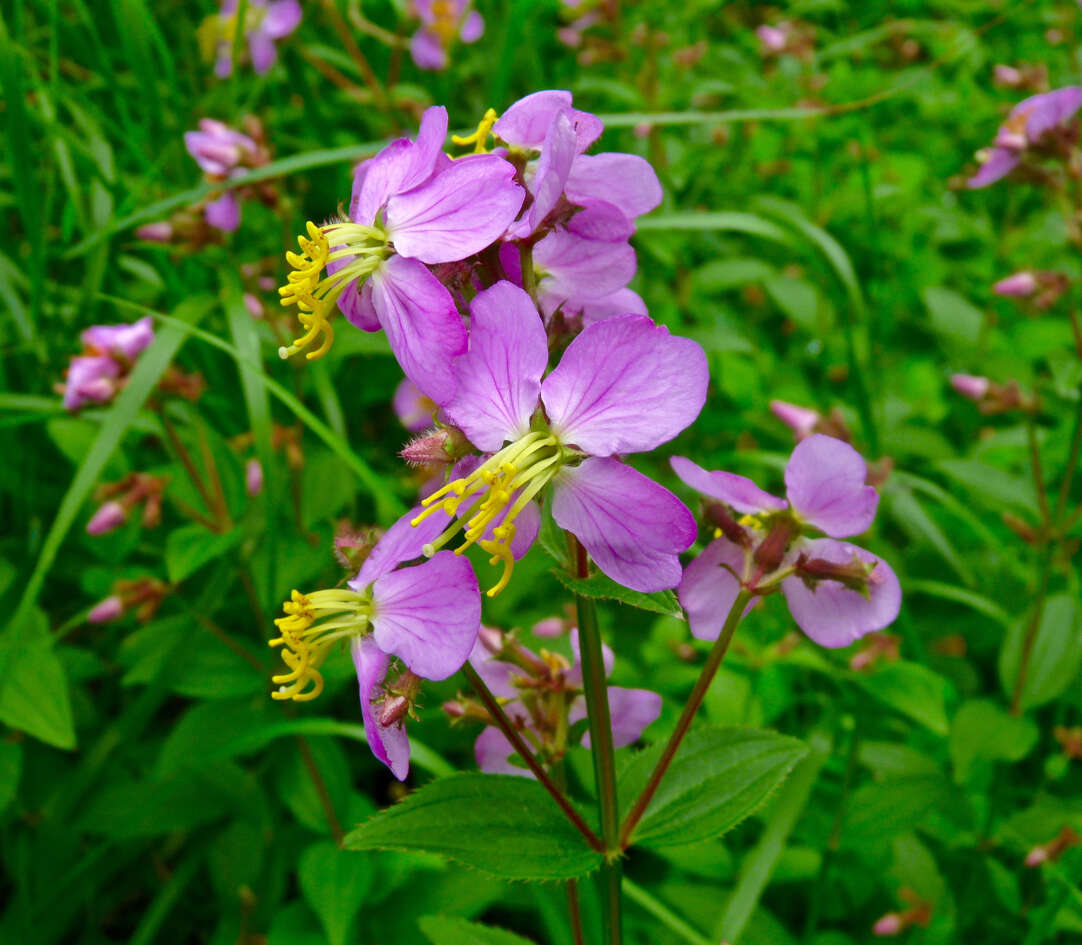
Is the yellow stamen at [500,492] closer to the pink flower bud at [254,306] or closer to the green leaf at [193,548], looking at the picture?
the green leaf at [193,548]

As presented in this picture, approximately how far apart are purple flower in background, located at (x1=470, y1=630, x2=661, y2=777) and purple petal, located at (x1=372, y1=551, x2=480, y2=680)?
27 cm

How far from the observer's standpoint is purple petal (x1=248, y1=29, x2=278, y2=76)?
3158 millimetres

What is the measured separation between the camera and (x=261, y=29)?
3174 mm

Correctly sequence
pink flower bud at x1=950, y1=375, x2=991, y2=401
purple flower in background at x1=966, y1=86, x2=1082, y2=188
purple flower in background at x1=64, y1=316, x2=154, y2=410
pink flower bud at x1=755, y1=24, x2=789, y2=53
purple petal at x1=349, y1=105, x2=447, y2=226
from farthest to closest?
pink flower bud at x1=755, y1=24, x2=789, y2=53, pink flower bud at x1=950, y1=375, x2=991, y2=401, purple flower in background at x1=966, y1=86, x2=1082, y2=188, purple flower in background at x1=64, y1=316, x2=154, y2=410, purple petal at x1=349, y1=105, x2=447, y2=226

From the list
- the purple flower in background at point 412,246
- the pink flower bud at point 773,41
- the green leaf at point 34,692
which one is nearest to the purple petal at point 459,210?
the purple flower in background at point 412,246

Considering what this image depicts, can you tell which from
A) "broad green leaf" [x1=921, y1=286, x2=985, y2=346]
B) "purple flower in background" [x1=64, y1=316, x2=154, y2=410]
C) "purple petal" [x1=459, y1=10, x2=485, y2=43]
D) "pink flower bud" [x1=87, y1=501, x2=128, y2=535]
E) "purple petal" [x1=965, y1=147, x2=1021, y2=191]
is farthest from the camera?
"purple petal" [x1=459, y1=10, x2=485, y2=43]

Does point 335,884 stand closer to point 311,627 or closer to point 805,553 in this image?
point 311,627

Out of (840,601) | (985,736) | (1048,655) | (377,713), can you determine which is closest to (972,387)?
(1048,655)

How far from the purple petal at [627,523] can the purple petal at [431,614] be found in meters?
0.12

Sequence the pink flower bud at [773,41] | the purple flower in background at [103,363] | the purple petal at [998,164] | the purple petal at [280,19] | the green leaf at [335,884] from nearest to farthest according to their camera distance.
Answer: the green leaf at [335,884], the purple flower in background at [103,363], the purple petal at [998,164], the purple petal at [280,19], the pink flower bud at [773,41]

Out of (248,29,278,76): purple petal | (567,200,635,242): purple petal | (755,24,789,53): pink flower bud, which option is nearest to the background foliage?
(248,29,278,76): purple petal

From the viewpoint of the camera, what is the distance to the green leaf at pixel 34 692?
1832 millimetres

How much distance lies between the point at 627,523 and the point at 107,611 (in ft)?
5.28

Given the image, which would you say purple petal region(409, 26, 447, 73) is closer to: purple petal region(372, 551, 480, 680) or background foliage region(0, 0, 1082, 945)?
background foliage region(0, 0, 1082, 945)
